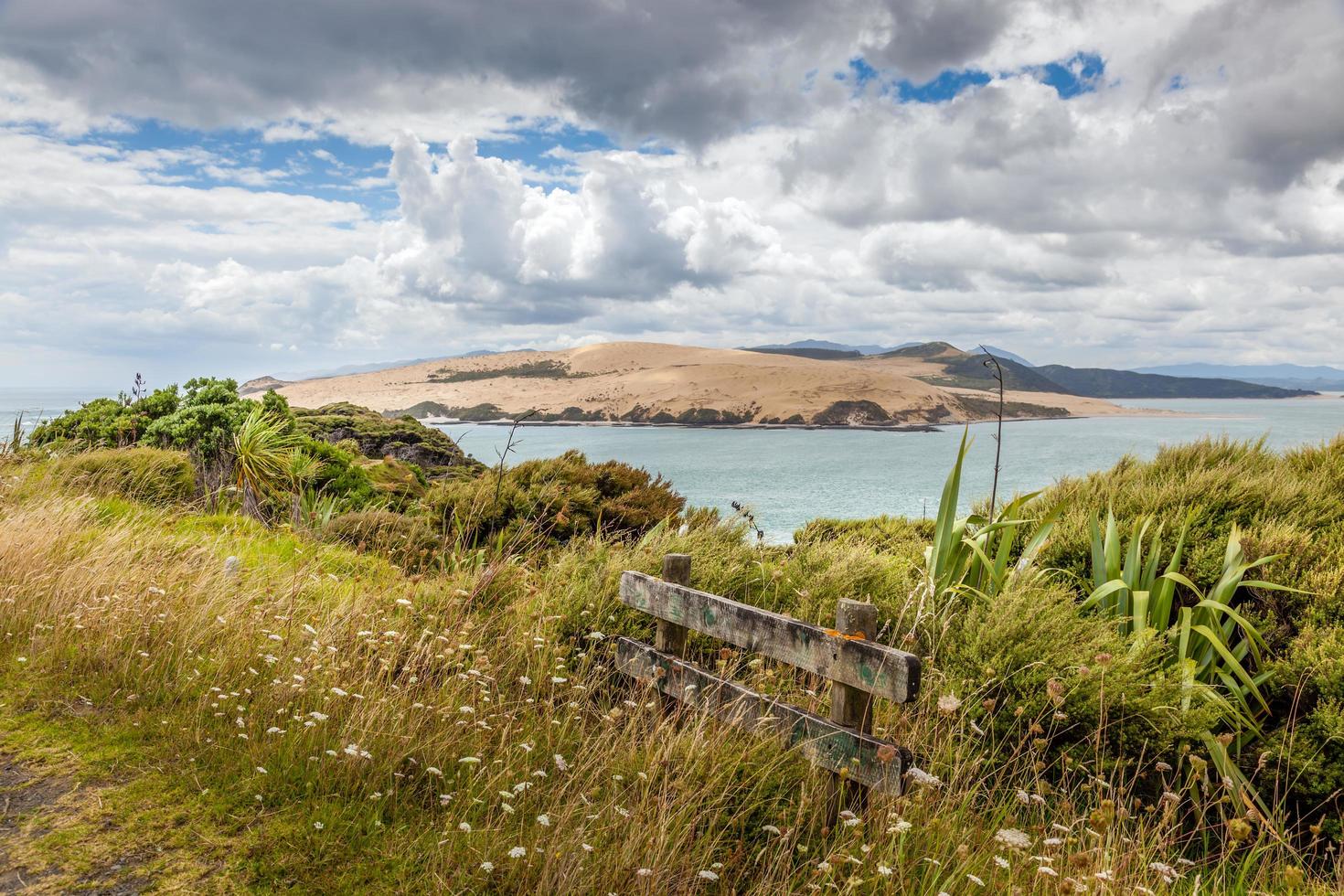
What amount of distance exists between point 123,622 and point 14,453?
913 centimetres

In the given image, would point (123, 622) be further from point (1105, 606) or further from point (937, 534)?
point (1105, 606)

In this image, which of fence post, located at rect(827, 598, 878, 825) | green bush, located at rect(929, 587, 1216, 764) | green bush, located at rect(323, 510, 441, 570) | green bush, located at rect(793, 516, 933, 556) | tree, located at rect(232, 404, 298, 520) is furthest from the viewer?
tree, located at rect(232, 404, 298, 520)

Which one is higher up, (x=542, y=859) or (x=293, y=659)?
(x=293, y=659)

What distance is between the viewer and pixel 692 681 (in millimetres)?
5020

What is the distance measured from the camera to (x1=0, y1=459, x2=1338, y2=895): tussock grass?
332cm

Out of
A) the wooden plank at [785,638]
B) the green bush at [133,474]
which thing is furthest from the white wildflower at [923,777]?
the green bush at [133,474]

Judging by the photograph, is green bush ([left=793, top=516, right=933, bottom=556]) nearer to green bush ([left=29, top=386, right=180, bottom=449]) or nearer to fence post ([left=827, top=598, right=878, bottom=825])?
fence post ([left=827, top=598, right=878, bottom=825])

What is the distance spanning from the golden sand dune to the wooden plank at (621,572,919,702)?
113 m

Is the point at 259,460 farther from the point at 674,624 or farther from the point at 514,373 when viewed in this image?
the point at 514,373

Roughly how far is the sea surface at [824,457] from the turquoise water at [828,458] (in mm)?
137

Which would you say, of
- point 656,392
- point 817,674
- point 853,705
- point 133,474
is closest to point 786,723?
point 817,674

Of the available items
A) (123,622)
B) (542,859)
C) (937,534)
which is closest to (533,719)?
(542,859)

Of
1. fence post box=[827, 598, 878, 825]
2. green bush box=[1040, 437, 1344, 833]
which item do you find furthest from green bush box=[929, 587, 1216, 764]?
fence post box=[827, 598, 878, 825]

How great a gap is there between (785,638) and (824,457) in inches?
2898
